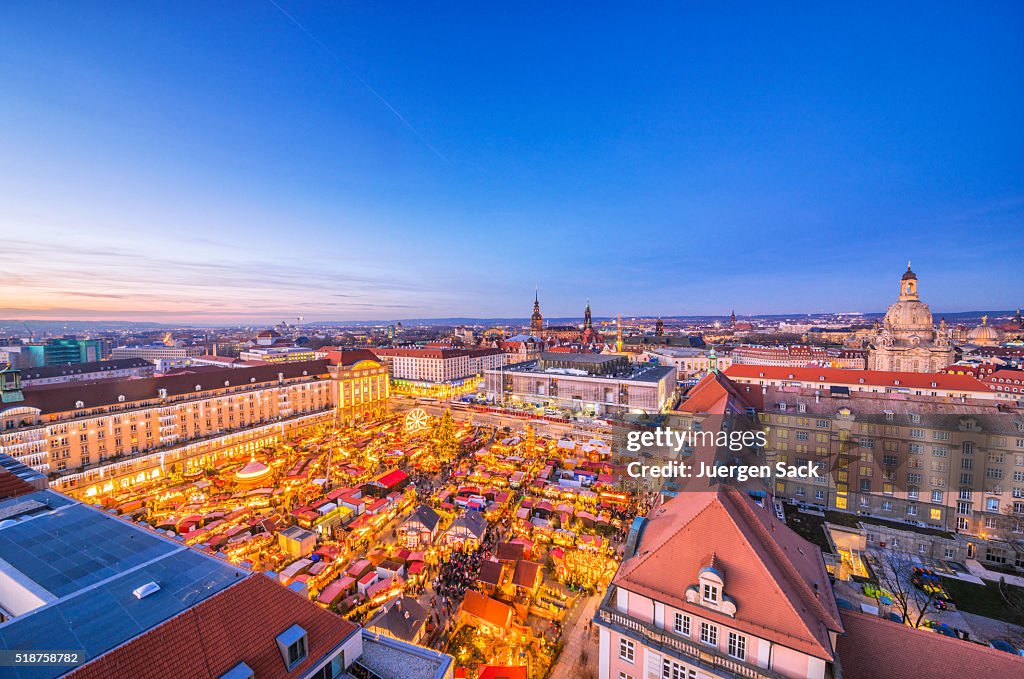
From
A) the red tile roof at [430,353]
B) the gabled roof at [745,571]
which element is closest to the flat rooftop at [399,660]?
the gabled roof at [745,571]

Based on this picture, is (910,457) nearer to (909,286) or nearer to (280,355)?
(909,286)

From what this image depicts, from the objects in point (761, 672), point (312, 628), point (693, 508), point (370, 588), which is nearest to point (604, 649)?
point (761, 672)

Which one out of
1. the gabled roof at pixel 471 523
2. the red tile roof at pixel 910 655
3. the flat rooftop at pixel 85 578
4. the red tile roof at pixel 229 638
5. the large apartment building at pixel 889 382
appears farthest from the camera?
the large apartment building at pixel 889 382

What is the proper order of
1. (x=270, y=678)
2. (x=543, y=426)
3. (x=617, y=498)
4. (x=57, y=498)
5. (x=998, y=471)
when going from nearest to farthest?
(x=270, y=678)
(x=57, y=498)
(x=998, y=471)
(x=617, y=498)
(x=543, y=426)

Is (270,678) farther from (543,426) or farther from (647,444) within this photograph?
(543,426)

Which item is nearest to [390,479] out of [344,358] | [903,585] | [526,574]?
[526,574]

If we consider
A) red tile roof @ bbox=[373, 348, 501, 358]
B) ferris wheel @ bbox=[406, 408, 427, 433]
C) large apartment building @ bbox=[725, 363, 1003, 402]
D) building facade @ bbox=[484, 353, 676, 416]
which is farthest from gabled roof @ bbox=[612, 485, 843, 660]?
red tile roof @ bbox=[373, 348, 501, 358]

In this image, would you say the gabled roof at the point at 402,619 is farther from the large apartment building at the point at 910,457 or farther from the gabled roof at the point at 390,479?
the large apartment building at the point at 910,457
